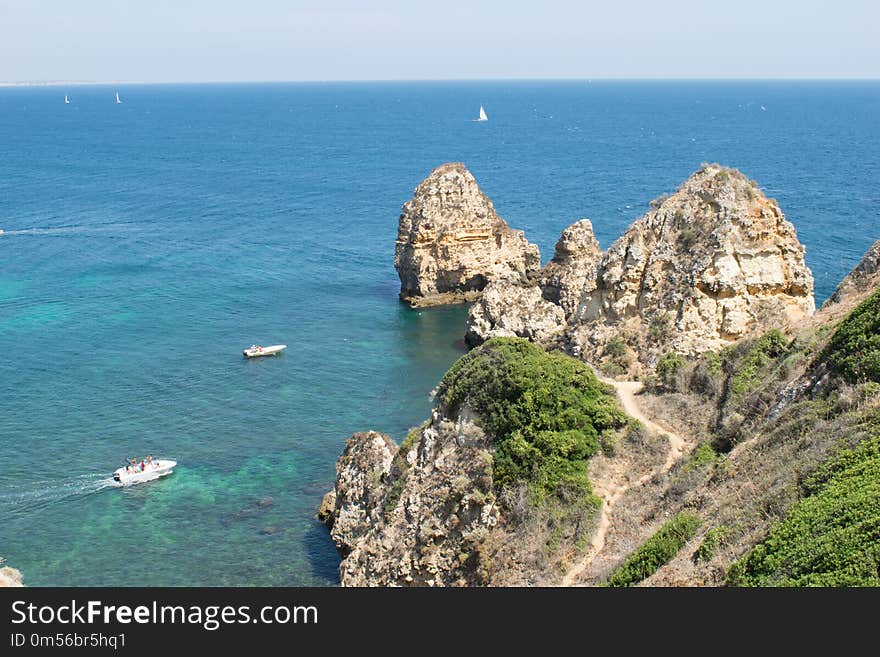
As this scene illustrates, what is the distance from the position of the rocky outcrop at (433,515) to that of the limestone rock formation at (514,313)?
26.4 m

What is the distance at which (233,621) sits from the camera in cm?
1161

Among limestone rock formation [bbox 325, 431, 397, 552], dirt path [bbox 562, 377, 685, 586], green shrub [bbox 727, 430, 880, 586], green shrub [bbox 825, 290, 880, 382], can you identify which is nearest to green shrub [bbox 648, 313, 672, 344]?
dirt path [bbox 562, 377, 685, 586]

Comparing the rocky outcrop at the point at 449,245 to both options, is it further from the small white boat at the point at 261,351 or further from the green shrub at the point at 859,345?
the green shrub at the point at 859,345

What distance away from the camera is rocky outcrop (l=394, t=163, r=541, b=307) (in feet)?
224

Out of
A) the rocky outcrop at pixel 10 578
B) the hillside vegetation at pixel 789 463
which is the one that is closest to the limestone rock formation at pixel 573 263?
the hillside vegetation at pixel 789 463

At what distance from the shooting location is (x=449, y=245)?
68.2 metres

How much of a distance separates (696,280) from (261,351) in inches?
1248

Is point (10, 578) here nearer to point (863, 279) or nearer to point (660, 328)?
point (660, 328)

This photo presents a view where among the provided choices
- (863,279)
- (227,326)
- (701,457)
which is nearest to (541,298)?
(227,326)

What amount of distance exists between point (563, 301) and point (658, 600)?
48.5 metres

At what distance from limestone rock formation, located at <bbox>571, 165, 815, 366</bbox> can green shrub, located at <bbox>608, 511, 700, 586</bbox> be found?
49.2 ft

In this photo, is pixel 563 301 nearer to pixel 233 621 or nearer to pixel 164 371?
pixel 164 371

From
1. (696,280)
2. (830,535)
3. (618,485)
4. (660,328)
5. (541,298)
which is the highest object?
(696,280)

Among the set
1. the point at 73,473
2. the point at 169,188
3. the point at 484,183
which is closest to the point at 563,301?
the point at 73,473
